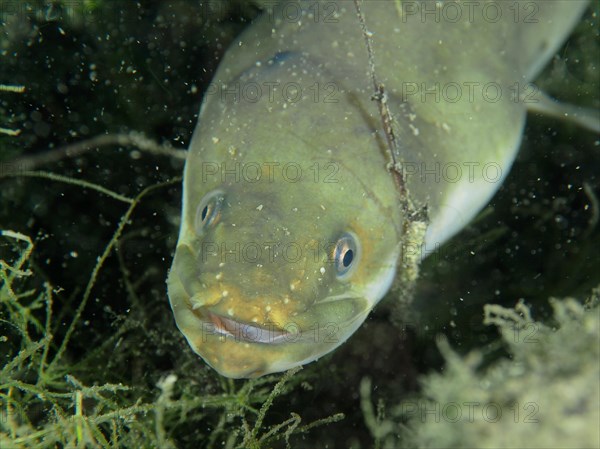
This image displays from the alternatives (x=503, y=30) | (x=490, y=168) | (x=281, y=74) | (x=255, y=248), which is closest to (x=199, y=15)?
(x=281, y=74)

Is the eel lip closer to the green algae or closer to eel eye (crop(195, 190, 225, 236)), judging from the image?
eel eye (crop(195, 190, 225, 236))

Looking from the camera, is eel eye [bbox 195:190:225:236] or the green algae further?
the green algae

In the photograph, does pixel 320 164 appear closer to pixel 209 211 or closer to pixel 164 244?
pixel 209 211

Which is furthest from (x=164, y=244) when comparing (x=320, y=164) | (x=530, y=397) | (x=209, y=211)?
(x=530, y=397)

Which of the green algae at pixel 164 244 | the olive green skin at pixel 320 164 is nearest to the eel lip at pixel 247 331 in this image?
the olive green skin at pixel 320 164

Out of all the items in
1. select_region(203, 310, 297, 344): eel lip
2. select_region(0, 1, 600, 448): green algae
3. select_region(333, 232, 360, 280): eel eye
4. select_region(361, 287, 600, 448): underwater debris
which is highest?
select_region(361, 287, 600, 448): underwater debris

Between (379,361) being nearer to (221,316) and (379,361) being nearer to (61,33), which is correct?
(221,316)

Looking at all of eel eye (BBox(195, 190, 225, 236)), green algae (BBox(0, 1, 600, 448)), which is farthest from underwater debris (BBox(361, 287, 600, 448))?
green algae (BBox(0, 1, 600, 448))

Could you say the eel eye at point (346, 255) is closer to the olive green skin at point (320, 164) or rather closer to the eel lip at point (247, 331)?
the olive green skin at point (320, 164)

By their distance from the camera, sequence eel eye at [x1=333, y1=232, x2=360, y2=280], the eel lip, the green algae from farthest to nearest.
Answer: the green algae < eel eye at [x1=333, y1=232, x2=360, y2=280] < the eel lip
